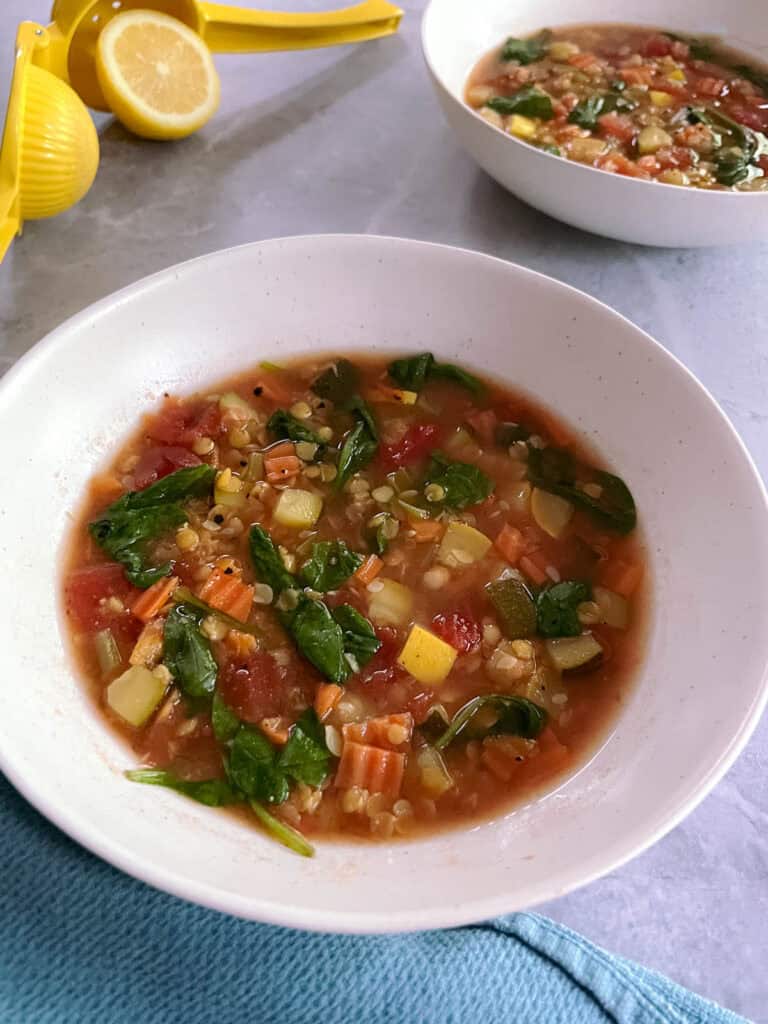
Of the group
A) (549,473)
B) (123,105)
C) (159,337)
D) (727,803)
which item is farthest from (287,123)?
(727,803)

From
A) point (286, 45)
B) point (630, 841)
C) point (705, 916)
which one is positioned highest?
point (286, 45)

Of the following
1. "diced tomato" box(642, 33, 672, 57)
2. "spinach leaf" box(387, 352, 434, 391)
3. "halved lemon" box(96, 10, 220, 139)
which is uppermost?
"diced tomato" box(642, 33, 672, 57)

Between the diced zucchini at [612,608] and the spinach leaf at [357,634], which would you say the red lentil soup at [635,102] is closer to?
the diced zucchini at [612,608]

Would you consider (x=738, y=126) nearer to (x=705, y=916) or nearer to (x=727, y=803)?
(x=727, y=803)

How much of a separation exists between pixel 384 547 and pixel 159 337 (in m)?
0.95

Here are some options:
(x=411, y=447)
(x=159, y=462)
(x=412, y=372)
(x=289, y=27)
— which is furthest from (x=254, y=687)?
(x=289, y=27)

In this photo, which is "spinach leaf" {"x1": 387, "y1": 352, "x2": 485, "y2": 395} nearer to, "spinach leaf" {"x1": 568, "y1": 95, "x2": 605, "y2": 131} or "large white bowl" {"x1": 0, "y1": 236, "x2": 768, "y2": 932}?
"large white bowl" {"x1": 0, "y1": 236, "x2": 768, "y2": 932}

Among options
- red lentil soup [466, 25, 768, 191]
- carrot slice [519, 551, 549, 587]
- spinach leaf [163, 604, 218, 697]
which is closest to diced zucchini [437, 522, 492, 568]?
carrot slice [519, 551, 549, 587]

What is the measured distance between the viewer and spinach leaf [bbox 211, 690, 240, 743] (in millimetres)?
2211

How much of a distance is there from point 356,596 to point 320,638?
194 mm

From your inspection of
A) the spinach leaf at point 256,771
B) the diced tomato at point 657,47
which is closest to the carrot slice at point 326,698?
the spinach leaf at point 256,771

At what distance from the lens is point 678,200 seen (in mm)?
3088

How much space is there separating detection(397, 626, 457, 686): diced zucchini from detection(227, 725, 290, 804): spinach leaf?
0.41 metres

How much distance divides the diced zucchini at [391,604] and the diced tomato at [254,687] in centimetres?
30
